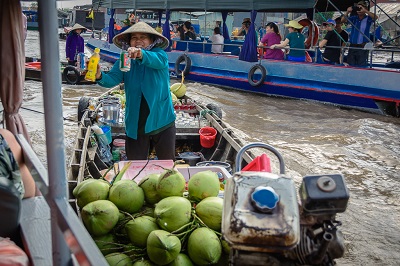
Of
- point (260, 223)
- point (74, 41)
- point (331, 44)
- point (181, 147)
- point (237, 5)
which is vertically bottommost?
point (181, 147)

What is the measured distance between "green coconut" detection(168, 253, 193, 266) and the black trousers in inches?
78.5

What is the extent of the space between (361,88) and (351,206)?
5.74m

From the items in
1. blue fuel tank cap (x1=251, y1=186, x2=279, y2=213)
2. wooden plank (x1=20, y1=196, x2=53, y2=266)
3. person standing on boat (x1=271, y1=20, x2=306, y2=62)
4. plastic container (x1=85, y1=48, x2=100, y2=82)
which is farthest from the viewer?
person standing on boat (x1=271, y1=20, x2=306, y2=62)

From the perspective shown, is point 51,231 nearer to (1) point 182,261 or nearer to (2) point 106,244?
(2) point 106,244

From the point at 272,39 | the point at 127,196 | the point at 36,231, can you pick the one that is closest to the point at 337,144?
the point at 272,39

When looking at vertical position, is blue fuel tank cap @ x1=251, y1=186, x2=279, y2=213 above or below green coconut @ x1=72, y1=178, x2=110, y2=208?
above

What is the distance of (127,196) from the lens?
6.91ft

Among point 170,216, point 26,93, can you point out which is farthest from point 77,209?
point 26,93

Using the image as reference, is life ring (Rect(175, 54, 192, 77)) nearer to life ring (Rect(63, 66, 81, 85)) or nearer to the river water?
the river water

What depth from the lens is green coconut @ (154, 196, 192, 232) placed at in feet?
6.43

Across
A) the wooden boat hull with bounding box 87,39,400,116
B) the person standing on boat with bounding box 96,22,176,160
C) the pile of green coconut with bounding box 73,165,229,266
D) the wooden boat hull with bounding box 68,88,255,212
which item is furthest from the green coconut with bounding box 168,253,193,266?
the wooden boat hull with bounding box 87,39,400,116

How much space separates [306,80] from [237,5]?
10.3ft

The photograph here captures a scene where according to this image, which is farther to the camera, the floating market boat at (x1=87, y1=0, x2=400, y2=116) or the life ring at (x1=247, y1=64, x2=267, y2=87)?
the life ring at (x1=247, y1=64, x2=267, y2=87)

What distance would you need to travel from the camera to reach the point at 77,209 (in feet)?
7.85
